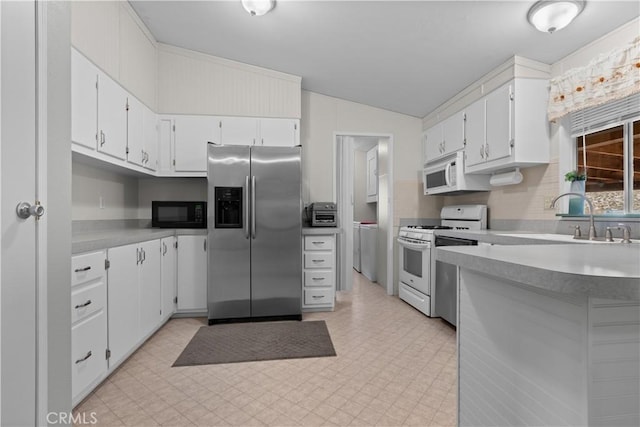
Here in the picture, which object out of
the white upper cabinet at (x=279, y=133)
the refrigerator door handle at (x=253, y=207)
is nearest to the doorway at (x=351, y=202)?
the white upper cabinet at (x=279, y=133)

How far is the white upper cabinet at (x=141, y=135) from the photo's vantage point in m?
2.76

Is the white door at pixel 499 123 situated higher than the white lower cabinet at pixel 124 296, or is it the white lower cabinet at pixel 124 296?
the white door at pixel 499 123

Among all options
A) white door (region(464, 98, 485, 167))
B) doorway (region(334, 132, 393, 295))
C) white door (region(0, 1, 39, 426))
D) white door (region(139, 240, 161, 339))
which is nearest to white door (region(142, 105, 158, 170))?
white door (region(139, 240, 161, 339))

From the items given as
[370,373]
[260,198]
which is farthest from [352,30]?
[370,373]

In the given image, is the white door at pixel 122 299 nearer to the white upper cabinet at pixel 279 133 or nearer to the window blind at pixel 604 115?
the white upper cabinet at pixel 279 133

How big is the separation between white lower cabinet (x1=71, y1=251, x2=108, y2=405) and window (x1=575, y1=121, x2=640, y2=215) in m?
3.28

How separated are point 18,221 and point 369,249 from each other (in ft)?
15.1

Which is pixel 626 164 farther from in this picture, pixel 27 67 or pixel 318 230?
pixel 27 67

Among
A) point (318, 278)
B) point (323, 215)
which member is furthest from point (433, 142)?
point (318, 278)

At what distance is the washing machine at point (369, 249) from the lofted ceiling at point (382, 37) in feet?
6.79

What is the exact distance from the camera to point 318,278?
3.40 metres

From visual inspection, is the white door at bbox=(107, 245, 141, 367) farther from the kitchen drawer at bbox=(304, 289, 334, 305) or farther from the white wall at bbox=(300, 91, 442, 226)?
the white wall at bbox=(300, 91, 442, 226)

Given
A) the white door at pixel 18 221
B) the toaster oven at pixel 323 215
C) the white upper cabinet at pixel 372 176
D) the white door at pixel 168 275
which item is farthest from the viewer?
the white upper cabinet at pixel 372 176

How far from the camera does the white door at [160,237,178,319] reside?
285 centimetres
